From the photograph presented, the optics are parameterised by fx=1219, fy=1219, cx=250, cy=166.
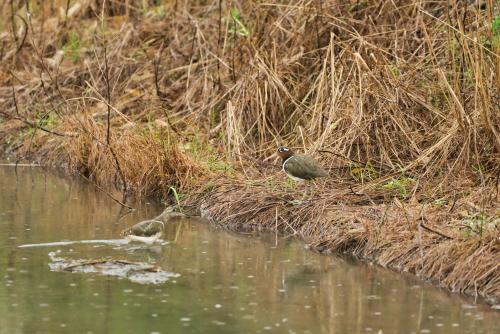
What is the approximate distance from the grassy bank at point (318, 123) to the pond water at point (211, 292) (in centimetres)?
36

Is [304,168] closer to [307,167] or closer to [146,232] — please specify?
[307,167]

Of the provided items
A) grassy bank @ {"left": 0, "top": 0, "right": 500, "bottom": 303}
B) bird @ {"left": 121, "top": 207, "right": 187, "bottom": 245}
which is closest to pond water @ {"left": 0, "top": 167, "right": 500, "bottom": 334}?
bird @ {"left": 121, "top": 207, "right": 187, "bottom": 245}

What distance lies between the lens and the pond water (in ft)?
24.4

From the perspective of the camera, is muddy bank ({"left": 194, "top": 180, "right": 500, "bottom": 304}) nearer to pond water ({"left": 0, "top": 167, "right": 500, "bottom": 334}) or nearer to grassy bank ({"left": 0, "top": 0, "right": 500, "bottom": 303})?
grassy bank ({"left": 0, "top": 0, "right": 500, "bottom": 303})

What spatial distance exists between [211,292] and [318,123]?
12.3 ft

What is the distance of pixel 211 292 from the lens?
825 cm

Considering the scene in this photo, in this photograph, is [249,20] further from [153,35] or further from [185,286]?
[185,286]

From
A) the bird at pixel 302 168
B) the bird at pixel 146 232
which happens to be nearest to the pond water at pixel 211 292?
the bird at pixel 146 232

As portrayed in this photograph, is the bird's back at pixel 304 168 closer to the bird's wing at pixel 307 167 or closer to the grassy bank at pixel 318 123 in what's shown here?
the bird's wing at pixel 307 167

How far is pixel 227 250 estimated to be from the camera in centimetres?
965

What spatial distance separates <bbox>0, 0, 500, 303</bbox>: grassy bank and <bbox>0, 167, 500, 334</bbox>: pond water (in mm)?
358

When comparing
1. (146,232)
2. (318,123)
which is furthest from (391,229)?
(318,123)

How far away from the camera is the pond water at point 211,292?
7.44 meters

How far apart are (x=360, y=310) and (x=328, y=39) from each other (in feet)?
18.8
